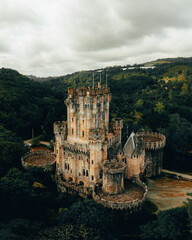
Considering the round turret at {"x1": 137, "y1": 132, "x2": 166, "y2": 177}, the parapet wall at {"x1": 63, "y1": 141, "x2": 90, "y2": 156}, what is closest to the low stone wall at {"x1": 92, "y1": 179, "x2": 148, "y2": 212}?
the parapet wall at {"x1": 63, "y1": 141, "x2": 90, "y2": 156}

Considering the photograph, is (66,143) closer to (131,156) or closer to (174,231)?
(131,156)

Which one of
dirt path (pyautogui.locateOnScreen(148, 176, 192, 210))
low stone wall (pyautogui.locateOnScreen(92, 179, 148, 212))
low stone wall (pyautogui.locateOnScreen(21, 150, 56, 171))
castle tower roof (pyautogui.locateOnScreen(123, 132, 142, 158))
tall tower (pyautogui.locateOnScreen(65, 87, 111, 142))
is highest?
tall tower (pyautogui.locateOnScreen(65, 87, 111, 142))

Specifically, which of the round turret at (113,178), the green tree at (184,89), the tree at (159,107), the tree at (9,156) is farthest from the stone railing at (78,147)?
the green tree at (184,89)

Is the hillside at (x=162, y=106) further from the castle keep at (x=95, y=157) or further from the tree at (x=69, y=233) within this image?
the tree at (x=69, y=233)

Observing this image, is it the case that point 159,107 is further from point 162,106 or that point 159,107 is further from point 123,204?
point 123,204

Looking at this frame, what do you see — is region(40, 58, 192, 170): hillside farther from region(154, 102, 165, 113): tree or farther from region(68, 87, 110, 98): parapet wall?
region(68, 87, 110, 98): parapet wall

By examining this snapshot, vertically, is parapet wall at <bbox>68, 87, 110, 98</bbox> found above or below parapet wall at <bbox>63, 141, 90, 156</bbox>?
above

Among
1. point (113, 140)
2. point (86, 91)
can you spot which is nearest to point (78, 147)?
point (113, 140)
